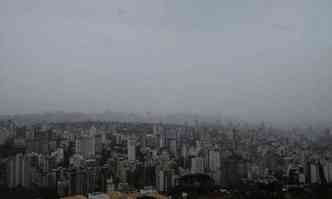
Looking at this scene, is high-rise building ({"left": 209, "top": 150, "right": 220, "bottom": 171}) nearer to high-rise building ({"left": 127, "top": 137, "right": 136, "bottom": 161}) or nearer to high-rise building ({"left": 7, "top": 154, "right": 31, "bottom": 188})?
high-rise building ({"left": 127, "top": 137, "right": 136, "bottom": 161})

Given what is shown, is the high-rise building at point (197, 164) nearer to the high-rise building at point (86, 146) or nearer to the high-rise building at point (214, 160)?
the high-rise building at point (214, 160)

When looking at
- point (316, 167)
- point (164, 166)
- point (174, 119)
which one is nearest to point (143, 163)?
point (164, 166)

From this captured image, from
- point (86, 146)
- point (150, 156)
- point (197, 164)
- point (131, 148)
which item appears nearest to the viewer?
point (86, 146)

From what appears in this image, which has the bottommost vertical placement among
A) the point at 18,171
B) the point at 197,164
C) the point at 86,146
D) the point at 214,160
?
the point at 197,164

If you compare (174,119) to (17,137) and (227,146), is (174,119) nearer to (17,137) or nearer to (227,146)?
(227,146)

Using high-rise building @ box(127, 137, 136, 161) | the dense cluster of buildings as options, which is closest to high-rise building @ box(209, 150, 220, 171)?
the dense cluster of buildings

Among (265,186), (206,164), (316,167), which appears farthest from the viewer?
(206,164)

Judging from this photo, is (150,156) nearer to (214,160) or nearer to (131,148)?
(131,148)

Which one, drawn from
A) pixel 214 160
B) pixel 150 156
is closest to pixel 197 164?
pixel 214 160
